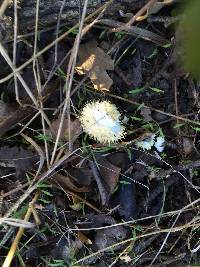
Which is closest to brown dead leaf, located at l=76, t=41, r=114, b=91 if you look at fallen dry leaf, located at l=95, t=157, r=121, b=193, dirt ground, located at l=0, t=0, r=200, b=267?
dirt ground, located at l=0, t=0, r=200, b=267

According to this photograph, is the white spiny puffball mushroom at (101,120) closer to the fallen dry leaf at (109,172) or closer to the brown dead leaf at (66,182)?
the fallen dry leaf at (109,172)

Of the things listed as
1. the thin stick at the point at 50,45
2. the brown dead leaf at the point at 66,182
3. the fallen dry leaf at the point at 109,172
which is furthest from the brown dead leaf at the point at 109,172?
the thin stick at the point at 50,45

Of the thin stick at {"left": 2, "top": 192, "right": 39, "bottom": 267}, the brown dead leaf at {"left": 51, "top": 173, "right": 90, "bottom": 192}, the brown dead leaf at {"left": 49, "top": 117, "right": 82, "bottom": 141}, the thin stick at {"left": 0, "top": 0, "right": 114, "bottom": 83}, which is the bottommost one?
the thin stick at {"left": 2, "top": 192, "right": 39, "bottom": 267}

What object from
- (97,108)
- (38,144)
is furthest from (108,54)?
(38,144)

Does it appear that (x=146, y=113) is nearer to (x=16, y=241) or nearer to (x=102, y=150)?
(x=102, y=150)

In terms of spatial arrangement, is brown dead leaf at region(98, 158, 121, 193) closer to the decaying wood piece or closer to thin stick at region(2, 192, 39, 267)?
thin stick at region(2, 192, 39, 267)

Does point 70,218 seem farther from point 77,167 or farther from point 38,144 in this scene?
point 38,144
